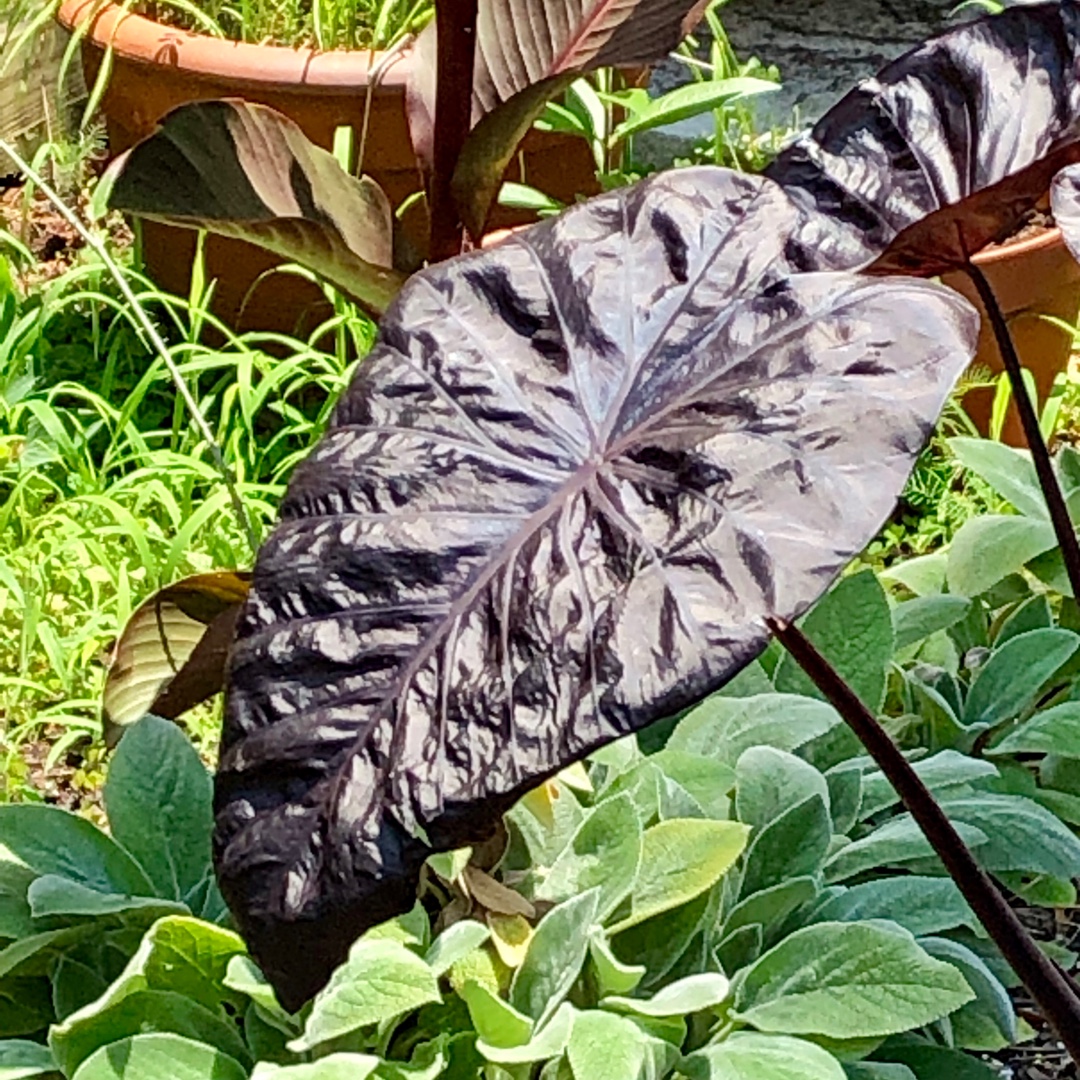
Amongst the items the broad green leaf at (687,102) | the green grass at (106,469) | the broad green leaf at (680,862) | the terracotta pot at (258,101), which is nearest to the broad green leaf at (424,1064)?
the broad green leaf at (680,862)

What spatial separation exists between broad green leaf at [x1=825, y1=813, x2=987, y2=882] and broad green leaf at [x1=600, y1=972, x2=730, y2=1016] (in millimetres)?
183

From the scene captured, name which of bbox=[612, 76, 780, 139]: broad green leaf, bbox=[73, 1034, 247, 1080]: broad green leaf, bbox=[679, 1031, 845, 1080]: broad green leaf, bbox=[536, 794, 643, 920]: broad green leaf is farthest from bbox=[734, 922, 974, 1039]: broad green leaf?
bbox=[612, 76, 780, 139]: broad green leaf

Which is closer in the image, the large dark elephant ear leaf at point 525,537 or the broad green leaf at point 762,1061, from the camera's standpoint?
the large dark elephant ear leaf at point 525,537

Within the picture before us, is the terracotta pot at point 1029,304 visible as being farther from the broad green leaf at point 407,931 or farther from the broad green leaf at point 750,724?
the broad green leaf at point 407,931

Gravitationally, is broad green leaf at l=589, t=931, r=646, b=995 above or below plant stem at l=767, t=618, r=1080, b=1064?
below

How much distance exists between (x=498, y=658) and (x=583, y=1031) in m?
0.40

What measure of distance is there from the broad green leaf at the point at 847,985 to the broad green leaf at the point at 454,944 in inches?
6.9

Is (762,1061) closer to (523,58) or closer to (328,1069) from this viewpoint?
(328,1069)

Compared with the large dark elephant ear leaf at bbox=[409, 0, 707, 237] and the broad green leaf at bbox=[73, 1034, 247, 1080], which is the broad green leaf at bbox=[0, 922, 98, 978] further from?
the large dark elephant ear leaf at bbox=[409, 0, 707, 237]

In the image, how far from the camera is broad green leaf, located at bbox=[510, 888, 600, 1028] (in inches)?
35.0

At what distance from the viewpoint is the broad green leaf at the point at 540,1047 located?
86 centimetres

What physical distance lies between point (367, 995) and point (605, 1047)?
0.13 meters

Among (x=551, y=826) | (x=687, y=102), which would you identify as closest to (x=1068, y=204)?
(x=551, y=826)

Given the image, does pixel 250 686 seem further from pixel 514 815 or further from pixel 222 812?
pixel 514 815
